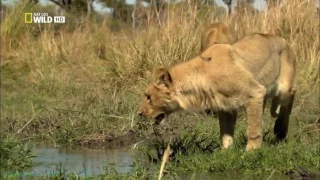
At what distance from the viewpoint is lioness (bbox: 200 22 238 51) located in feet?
29.0

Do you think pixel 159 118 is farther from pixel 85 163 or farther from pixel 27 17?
pixel 27 17

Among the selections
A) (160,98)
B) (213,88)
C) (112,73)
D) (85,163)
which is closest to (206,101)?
(213,88)

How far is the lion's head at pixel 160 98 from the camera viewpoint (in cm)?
637

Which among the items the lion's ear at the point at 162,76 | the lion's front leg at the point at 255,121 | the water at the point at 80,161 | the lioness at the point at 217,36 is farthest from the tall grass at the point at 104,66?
the lion's front leg at the point at 255,121

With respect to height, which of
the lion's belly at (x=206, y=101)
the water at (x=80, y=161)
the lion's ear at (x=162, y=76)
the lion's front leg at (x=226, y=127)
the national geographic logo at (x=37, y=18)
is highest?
the lion's ear at (x=162, y=76)

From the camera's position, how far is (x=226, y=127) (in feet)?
22.7

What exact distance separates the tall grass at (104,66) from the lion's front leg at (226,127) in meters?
1.34

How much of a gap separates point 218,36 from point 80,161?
3101 millimetres

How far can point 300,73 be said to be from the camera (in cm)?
1077

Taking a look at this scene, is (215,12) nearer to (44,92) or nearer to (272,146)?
(44,92)

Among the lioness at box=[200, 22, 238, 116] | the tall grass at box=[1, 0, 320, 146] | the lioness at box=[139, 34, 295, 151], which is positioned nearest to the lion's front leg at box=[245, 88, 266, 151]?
the lioness at box=[139, 34, 295, 151]

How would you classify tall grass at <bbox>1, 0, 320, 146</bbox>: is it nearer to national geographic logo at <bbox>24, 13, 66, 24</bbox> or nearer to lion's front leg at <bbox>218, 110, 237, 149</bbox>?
national geographic logo at <bbox>24, 13, 66, 24</bbox>

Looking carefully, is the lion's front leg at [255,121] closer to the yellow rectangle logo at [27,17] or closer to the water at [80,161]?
the water at [80,161]

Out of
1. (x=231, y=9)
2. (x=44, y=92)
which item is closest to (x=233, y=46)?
(x=231, y=9)
